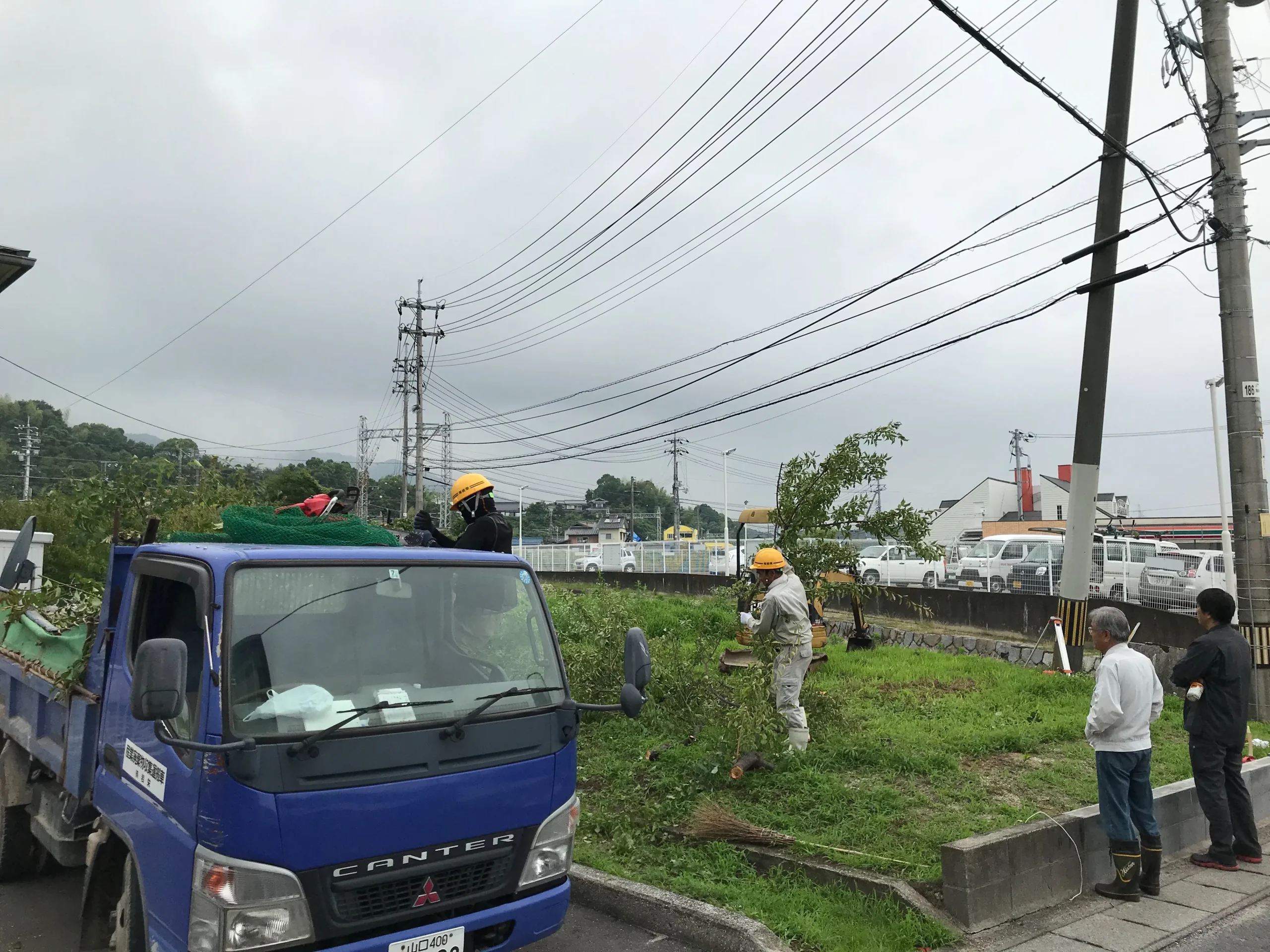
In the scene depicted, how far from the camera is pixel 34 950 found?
14.3ft

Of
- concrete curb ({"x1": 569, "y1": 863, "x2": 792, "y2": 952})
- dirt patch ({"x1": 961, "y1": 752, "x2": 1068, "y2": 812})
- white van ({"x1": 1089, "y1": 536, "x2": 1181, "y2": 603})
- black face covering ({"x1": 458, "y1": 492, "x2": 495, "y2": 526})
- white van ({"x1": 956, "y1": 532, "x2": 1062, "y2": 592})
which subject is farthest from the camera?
white van ({"x1": 956, "y1": 532, "x2": 1062, "y2": 592})

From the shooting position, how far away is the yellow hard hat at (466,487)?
6117 mm

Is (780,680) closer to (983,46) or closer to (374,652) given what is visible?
(374,652)

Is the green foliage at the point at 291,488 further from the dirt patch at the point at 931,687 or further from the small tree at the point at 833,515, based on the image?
the dirt patch at the point at 931,687

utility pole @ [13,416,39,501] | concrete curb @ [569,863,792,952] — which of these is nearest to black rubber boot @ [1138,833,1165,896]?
concrete curb @ [569,863,792,952]

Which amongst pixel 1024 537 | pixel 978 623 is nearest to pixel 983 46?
pixel 978 623

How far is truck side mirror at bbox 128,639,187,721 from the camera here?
302 centimetres

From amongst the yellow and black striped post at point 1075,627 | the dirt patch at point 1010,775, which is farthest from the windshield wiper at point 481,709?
the yellow and black striped post at point 1075,627

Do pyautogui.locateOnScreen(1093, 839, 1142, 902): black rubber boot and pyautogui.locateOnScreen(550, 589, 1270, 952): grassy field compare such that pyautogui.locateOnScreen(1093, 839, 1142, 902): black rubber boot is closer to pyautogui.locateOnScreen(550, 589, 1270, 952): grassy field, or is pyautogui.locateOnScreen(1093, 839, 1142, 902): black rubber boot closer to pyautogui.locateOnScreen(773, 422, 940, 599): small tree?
pyautogui.locateOnScreen(550, 589, 1270, 952): grassy field

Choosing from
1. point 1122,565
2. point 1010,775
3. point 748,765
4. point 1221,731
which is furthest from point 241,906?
point 1122,565

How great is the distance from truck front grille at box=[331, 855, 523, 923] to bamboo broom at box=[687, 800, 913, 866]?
257cm

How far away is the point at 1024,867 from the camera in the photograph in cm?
496

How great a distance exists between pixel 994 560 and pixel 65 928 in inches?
875

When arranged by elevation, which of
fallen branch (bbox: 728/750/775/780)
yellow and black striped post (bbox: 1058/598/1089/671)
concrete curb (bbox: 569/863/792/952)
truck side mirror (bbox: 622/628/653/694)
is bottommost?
concrete curb (bbox: 569/863/792/952)
